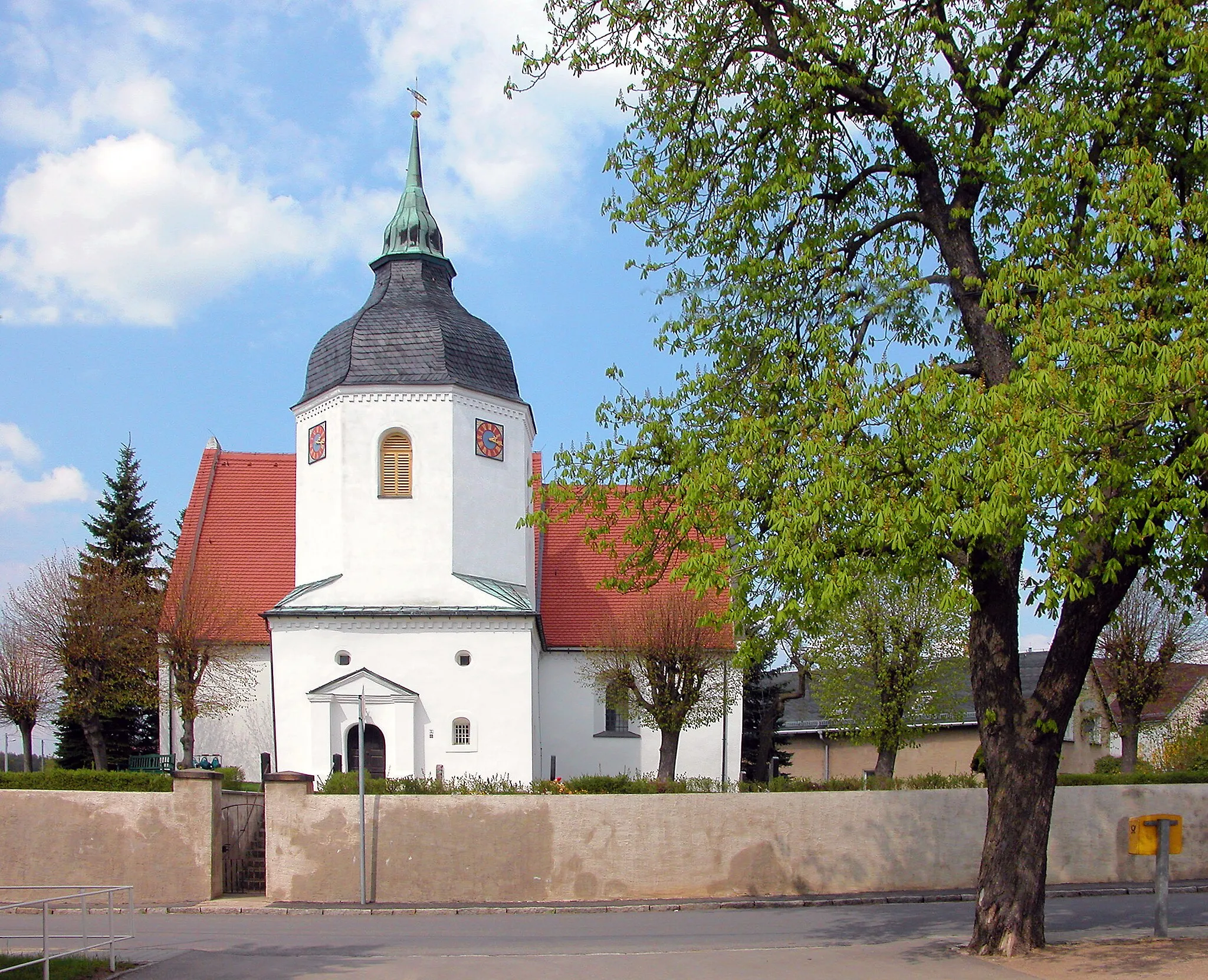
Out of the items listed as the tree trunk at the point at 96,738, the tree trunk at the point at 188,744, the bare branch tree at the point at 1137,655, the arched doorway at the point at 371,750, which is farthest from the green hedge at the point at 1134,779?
the tree trunk at the point at 96,738

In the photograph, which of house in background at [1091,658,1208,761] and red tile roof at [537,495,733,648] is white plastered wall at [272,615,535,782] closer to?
red tile roof at [537,495,733,648]

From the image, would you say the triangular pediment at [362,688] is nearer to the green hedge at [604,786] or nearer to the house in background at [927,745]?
the green hedge at [604,786]

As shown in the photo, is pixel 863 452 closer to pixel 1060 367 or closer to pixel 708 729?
Result: pixel 1060 367

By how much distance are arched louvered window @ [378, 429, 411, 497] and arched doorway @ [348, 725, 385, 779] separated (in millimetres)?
5508

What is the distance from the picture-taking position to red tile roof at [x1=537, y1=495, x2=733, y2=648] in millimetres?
33188

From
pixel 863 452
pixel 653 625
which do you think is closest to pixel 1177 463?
pixel 863 452

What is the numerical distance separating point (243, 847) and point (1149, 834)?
44.7 feet

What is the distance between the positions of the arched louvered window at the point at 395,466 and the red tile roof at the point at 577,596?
520 cm

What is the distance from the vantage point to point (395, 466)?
29031mm

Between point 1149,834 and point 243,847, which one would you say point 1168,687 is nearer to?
point 1149,834

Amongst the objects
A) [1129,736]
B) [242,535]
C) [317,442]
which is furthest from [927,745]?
[242,535]

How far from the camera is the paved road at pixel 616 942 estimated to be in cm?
1145

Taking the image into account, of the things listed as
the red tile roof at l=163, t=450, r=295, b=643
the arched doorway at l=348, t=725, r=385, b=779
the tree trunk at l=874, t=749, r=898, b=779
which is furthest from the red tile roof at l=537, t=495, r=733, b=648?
the red tile roof at l=163, t=450, r=295, b=643

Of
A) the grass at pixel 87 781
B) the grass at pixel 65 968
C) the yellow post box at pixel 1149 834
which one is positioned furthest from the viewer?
the grass at pixel 87 781
